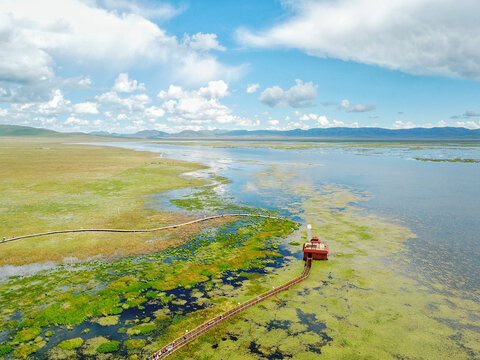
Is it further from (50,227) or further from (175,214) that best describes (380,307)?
(50,227)

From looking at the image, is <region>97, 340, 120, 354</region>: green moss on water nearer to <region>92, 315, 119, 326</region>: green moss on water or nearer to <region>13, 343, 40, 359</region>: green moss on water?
<region>92, 315, 119, 326</region>: green moss on water

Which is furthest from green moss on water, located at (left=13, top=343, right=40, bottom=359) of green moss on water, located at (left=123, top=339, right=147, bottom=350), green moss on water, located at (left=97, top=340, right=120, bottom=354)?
green moss on water, located at (left=123, top=339, right=147, bottom=350)

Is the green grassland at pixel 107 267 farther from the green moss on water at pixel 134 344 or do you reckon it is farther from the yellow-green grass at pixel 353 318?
the yellow-green grass at pixel 353 318

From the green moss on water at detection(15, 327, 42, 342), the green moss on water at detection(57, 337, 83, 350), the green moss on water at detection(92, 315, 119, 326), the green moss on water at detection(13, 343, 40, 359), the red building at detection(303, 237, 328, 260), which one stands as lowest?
the green moss on water at detection(57, 337, 83, 350)

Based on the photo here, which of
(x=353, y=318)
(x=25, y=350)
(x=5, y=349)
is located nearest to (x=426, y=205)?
(x=353, y=318)

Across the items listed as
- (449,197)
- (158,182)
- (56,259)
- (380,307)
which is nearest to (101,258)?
(56,259)

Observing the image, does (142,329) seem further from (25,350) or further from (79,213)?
(79,213)

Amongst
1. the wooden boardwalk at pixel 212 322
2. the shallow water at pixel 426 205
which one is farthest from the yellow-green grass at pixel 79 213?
the wooden boardwalk at pixel 212 322
